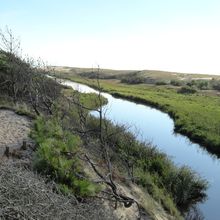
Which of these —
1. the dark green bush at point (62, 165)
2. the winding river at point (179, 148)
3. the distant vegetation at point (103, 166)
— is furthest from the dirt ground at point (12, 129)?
the winding river at point (179, 148)

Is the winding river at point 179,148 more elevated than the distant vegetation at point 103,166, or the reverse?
the distant vegetation at point 103,166

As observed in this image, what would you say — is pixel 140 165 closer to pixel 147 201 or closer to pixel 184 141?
pixel 147 201

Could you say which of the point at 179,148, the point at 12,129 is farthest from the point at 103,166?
the point at 179,148

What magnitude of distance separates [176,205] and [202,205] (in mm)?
1370

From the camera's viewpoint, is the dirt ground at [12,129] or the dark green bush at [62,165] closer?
Answer: the dark green bush at [62,165]

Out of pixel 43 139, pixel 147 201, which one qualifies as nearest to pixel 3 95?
pixel 43 139

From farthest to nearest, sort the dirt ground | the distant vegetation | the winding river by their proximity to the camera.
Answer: the winding river < the dirt ground < the distant vegetation

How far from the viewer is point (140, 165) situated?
18047 millimetres

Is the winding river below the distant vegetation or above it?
below

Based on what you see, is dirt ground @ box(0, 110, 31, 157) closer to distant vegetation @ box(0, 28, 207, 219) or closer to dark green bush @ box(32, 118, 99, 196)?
distant vegetation @ box(0, 28, 207, 219)

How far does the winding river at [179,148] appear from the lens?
17414 mm

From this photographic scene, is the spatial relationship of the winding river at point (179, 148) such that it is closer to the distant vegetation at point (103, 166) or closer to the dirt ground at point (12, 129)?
A: the distant vegetation at point (103, 166)

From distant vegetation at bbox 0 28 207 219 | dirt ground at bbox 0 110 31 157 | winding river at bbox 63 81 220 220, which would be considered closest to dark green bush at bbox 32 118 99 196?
distant vegetation at bbox 0 28 207 219

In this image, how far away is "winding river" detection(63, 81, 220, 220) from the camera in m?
17.4
